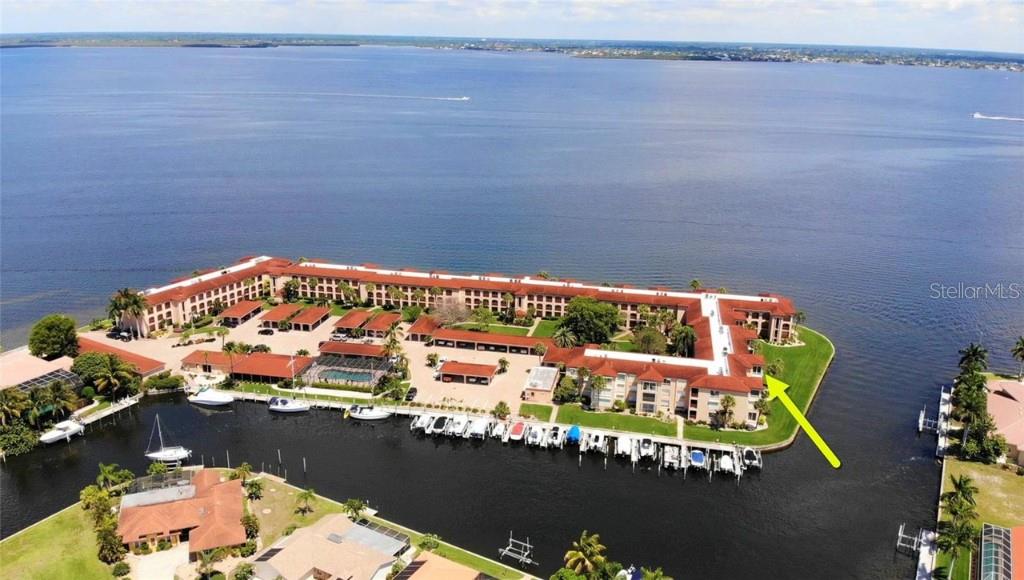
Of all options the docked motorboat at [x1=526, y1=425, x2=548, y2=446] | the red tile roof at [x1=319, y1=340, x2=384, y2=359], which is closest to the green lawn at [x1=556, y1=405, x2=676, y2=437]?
the docked motorboat at [x1=526, y1=425, x2=548, y2=446]

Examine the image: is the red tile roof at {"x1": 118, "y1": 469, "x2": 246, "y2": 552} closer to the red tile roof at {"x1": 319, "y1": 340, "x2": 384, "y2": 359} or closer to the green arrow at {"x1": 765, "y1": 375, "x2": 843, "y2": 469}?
the red tile roof at {"x1": 319, "y1": 340, "x2": 384, "y2": 359}

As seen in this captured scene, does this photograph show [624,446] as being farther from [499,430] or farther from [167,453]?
[167,453]

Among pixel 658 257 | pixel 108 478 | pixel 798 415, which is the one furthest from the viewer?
pixel 658 257

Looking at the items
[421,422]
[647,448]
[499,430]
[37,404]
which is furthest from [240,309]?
[647,448]

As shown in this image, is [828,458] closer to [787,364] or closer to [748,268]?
[787,364]

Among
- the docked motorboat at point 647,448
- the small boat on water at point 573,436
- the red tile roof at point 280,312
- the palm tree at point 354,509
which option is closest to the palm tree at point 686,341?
the docked motorboat at point 647,448

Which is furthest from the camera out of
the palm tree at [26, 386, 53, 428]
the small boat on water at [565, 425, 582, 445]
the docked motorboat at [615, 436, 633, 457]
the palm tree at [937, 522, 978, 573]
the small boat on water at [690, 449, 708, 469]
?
the small boat on water at [565, 425, 582, 445]

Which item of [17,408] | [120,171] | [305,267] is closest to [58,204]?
[120,171]
